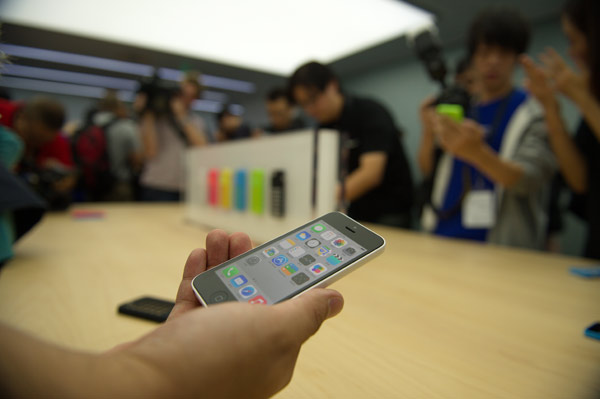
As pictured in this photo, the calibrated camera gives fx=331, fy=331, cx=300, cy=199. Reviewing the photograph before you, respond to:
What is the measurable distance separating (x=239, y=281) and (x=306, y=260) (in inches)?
2.3

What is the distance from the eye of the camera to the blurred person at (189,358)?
133 millimetres

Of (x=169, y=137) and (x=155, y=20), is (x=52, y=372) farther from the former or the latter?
(x=169, y=137)

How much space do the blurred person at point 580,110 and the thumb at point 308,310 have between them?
3.13ft

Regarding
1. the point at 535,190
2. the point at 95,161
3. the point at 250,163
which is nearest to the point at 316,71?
the point at 250,163

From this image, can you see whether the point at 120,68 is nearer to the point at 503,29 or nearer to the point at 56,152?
the point at 56,152

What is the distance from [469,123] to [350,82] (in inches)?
128

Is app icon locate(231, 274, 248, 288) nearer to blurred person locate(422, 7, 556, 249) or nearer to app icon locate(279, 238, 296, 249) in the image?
app icon locate(279, 238, 296, 249)

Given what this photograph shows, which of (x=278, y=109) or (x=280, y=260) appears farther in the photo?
(x=278, y=109)

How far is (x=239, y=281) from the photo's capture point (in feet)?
0.87

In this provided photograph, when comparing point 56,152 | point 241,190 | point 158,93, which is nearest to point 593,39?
point 241,190

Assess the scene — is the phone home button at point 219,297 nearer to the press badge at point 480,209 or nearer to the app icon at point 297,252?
the app icon at point 297,252

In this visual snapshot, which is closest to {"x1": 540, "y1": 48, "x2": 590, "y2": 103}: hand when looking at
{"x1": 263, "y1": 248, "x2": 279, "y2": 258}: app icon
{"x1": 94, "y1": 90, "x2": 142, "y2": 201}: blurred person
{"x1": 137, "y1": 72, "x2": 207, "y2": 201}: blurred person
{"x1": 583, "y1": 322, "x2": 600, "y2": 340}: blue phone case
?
{"x1": 583, "y1": 322, "x2": 600, "y2": 340}: blue phone case

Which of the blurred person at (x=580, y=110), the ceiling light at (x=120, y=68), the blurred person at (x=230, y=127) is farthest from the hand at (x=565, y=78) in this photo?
the blurred person at (x=230, y=127)

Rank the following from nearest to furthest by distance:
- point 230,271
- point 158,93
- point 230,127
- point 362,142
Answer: point 230,271, point 362,142, point 158,93, point 230,127
